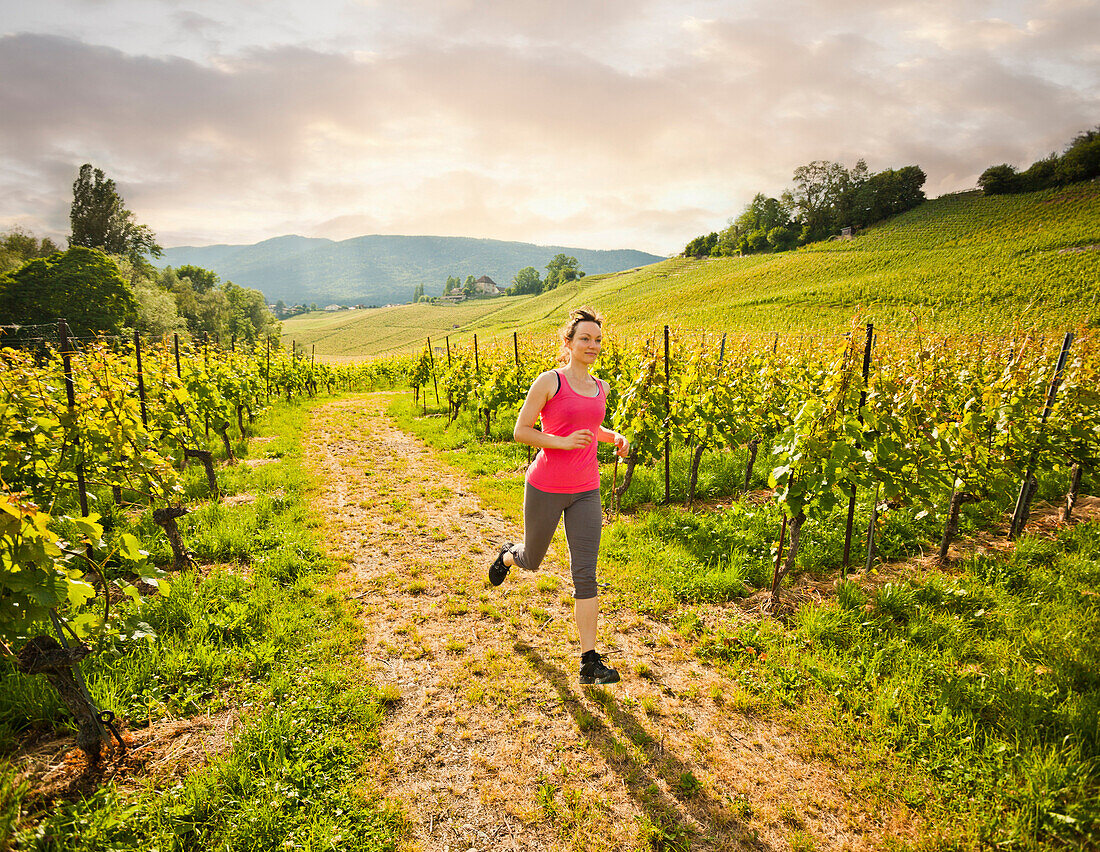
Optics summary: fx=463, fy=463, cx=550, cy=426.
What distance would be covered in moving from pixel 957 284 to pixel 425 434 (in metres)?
36.4

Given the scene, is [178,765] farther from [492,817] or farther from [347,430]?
[347,430]

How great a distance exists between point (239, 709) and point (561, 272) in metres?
107

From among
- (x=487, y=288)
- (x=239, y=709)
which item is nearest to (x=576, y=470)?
(x=239, y=709)

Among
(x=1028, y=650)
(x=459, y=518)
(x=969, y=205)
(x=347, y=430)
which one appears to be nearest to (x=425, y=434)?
(x=347, y=430)

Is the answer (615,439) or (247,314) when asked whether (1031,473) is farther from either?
(247,314)

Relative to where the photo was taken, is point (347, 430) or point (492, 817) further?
point (347, 430)

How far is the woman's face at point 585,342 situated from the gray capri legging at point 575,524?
1.03 m

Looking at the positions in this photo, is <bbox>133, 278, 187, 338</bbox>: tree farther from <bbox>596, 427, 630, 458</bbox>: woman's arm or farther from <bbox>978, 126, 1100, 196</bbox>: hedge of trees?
<bbox>978, 126, 1100, 196</bbox>: hedge of trees

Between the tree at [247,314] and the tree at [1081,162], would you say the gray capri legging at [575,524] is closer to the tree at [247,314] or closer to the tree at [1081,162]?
the tree at [247,314]

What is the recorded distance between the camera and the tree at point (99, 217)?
44.1m

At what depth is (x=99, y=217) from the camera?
4469cm

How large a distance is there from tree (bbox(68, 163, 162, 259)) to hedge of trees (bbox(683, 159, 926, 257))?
254ft

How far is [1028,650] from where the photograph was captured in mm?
3393

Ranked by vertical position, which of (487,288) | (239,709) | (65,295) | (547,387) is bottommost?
(239,709)
